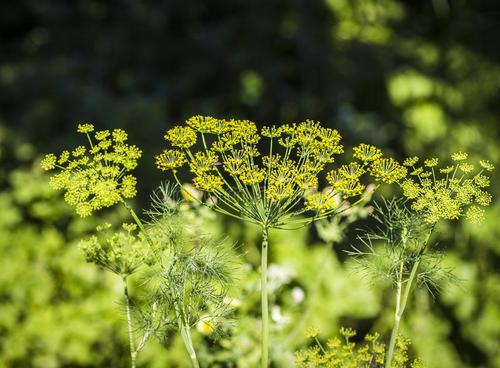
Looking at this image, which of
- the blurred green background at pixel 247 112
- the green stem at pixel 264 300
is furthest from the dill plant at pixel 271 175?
the blurred green background at pixel 247 112

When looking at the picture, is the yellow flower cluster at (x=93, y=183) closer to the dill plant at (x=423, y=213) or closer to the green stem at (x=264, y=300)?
the green stem at (x=264, y=300)

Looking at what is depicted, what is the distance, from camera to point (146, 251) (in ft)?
3.88

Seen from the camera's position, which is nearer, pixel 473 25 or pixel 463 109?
pixel 463 109

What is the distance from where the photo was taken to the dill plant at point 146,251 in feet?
3.60

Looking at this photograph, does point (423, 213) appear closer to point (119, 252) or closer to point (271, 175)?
point (271, 175)

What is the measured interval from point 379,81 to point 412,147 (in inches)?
27.3

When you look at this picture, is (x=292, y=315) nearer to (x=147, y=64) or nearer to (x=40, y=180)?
(x=40, y=180)

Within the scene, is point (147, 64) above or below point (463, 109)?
above

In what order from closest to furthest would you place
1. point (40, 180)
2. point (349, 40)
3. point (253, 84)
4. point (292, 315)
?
point (292, 315), point (40, 180), point (349, 40), point (253, 84)

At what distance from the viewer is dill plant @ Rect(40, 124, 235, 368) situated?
1097 millimetres

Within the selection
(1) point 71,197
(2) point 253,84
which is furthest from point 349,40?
(1) point 71,197

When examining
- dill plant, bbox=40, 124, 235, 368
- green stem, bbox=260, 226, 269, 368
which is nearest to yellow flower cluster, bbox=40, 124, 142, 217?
dill plant, bbox=40, 124, 235, 368

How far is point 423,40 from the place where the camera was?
444 cm

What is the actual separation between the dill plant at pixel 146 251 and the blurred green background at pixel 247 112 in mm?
352
